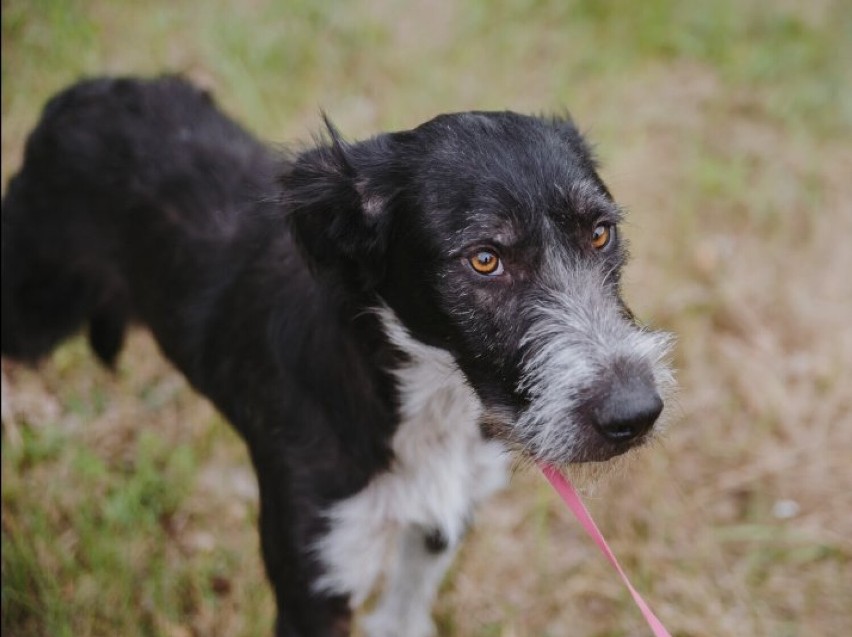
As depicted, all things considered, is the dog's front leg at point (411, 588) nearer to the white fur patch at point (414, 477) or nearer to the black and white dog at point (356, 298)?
the black and white dog at point (356, 298)

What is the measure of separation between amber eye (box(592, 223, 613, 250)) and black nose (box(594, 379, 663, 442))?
0.52m

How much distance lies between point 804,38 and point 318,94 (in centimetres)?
431

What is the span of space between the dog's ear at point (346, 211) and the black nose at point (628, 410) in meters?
0.88

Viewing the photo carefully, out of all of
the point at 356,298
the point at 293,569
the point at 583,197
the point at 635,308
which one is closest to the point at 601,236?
the point at 583,197

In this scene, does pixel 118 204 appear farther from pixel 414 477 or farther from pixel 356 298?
pixel 414 477

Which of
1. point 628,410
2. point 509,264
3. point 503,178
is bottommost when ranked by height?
point 628,410

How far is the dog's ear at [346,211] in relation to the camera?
2.91 m

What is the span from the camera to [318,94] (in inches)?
257

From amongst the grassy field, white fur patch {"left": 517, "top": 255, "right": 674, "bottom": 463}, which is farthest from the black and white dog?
the grassy field

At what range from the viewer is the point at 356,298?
299 centimetres

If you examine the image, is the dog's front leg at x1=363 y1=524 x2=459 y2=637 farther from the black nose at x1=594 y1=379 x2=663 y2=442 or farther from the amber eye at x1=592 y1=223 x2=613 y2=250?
the amber eye at x1=592 y1=223 x2=613 y2=250

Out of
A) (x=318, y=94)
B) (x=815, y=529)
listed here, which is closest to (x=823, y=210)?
(x=815, y=529)

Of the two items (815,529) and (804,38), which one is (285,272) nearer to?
(815,529)

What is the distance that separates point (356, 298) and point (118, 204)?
141cm
